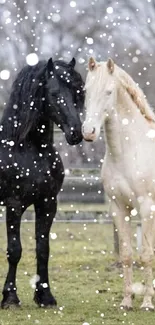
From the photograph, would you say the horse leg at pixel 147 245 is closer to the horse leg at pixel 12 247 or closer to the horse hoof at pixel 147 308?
the horse hoof at pixel 147 308

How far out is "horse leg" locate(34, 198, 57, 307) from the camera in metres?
6.30

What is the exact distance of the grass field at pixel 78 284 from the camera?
5.91m

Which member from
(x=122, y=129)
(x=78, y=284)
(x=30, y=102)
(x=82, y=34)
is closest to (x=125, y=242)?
(x=122, y=129)

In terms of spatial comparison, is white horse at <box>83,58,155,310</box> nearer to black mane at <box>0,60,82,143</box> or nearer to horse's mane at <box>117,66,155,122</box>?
horse's mane at <box>117,66,155,122</box>

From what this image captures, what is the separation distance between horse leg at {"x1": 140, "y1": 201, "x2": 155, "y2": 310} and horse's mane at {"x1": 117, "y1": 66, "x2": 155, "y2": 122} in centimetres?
72

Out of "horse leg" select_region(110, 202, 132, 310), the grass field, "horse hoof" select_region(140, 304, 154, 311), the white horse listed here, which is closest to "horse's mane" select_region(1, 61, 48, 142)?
the white horse

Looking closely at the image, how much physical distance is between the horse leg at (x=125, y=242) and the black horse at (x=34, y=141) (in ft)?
1.57

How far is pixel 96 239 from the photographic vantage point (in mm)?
11609

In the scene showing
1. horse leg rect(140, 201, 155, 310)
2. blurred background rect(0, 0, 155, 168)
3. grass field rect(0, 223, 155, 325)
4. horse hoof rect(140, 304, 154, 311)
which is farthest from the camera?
blurred background rect(0, 0, 155, 168)

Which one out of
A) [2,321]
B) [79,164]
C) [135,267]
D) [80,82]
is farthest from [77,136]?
[79,164]

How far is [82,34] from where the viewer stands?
14.3 metres

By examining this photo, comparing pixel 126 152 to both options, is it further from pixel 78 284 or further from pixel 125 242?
pixel 78 284

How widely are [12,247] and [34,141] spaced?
2.60 feet

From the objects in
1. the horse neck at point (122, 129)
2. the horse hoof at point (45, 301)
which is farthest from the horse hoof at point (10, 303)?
the horse neck at point (122, 129)
